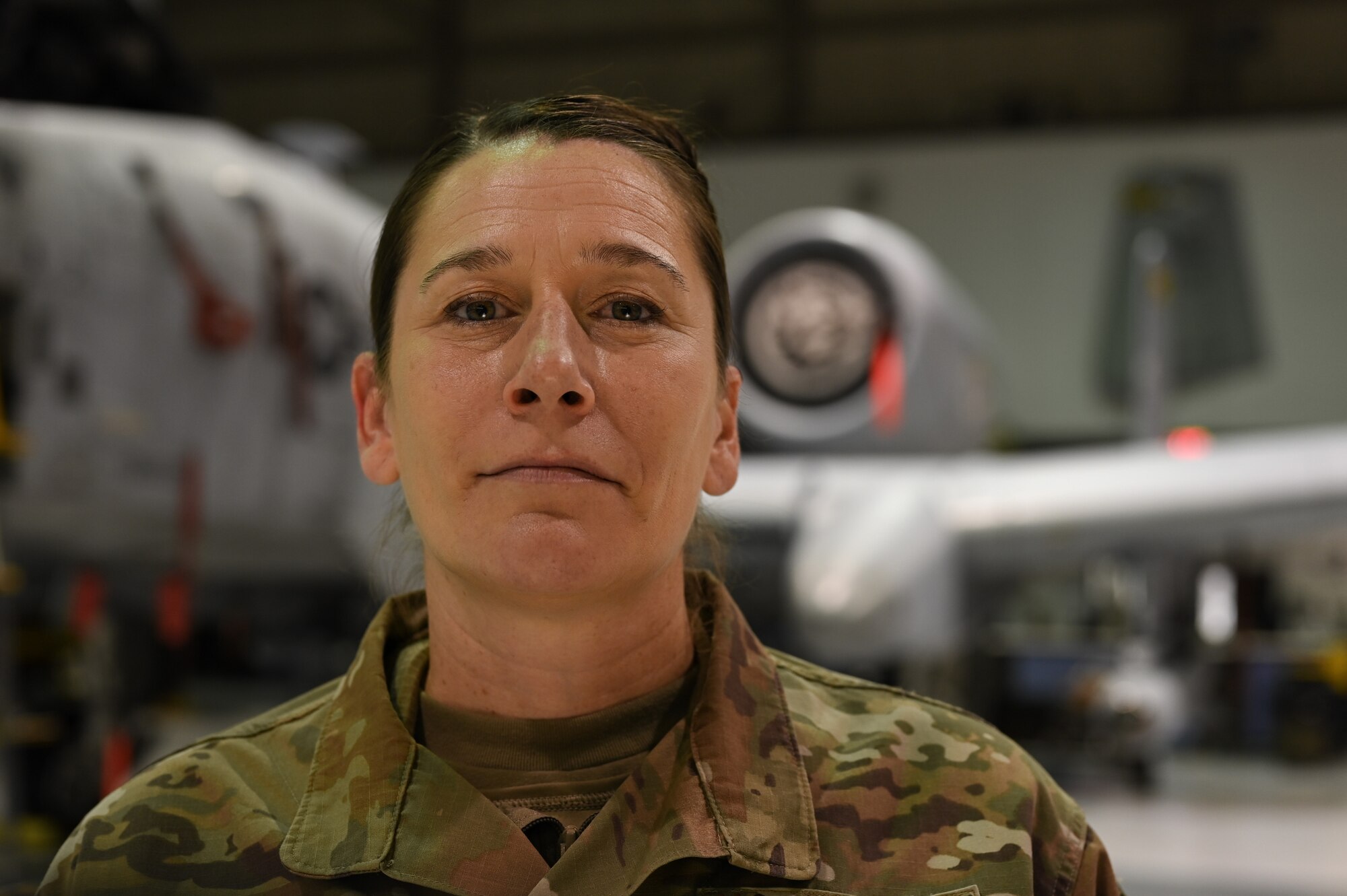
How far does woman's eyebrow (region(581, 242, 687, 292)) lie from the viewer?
89 cm

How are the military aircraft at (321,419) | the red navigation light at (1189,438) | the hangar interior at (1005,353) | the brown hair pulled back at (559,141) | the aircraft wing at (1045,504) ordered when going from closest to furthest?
1. the brown hair pulled back at (559,141)
2. the military aircraft at (321,419)
3. the hangar interior at (1005,353)
4. the aircraft wing at (1045,504)
5. the red navigation light at (1189,438)

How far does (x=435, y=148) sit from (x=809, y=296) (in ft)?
16.0

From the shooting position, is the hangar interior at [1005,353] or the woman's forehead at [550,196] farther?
the hangar interior at [1005,353]

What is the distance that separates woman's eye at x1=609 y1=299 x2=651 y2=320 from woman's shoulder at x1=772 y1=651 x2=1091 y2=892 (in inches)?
13.7

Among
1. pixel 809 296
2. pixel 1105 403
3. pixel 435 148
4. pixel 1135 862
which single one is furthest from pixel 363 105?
pixel 435 148

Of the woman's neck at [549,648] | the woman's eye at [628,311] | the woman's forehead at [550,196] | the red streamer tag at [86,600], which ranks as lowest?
the red streamer tag at [86,600]

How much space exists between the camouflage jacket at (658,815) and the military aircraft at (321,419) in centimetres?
164

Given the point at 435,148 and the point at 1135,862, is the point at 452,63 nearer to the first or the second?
the point at 1135,862

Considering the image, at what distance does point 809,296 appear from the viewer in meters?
5.79

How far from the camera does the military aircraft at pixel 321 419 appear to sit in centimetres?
354

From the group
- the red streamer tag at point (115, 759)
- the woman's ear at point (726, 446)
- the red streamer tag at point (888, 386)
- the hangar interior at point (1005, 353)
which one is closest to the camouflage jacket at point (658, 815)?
the woman's ear at point (726, 446)

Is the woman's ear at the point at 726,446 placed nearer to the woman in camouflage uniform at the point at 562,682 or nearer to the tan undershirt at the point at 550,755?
the woman in camouflage uniform at the point at 562,682

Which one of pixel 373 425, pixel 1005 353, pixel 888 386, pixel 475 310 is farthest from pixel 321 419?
pixel 1005 353

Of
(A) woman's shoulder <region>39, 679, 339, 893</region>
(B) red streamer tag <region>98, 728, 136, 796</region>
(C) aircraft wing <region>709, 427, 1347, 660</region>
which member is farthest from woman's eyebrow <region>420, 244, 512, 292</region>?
(C) aircraft wing <region>709, 427, 1347, 660</region>
